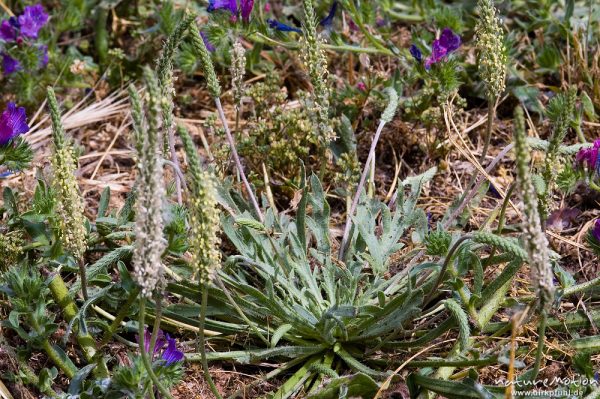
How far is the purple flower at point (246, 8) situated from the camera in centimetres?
351

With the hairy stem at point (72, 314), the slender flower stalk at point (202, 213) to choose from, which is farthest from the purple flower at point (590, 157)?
the hairy stem at point (72, 314)

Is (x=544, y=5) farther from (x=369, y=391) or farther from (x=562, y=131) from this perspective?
(x=369, y=391)

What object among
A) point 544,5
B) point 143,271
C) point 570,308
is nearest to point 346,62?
point 544,5

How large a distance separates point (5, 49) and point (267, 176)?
1649 mm

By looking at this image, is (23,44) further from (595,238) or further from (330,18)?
(595,238)

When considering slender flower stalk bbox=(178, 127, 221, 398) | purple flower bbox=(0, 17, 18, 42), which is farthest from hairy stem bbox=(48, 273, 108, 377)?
purple flower bbox=(0, 17, 18, 42)

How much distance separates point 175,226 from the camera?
2.65 m

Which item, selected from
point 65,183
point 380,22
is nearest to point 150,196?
point 65,183

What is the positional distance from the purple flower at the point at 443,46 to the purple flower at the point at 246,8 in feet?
2.71

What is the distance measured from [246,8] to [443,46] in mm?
894

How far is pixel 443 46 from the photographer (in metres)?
3.64

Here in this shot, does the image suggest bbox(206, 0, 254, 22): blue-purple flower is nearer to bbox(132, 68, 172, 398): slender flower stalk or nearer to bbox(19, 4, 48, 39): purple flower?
bbox(19, 4, 48, 39): purple flower

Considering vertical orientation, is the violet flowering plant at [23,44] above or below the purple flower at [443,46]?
above

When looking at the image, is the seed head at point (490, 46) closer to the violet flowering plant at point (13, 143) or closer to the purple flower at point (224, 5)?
the purple flower at point (224, 5)
